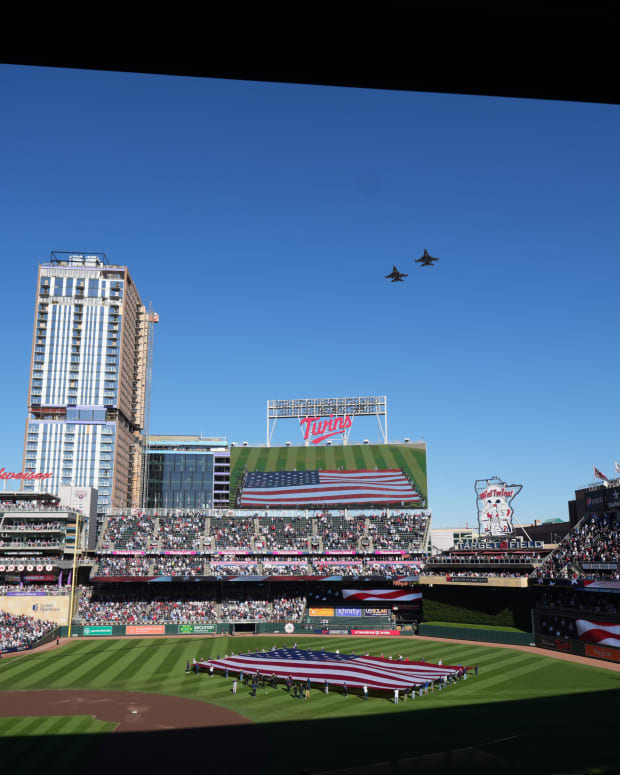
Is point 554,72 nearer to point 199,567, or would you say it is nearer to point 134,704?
point 134,704

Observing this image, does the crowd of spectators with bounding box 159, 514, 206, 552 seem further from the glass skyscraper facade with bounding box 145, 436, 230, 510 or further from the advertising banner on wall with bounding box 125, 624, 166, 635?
the glass skyscraper facade with bounding box 145, 436, 230, 510

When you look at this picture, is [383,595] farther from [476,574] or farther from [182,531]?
[182,531]

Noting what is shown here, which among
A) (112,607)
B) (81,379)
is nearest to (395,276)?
(112,607)

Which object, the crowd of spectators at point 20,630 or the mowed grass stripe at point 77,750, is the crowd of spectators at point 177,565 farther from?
the mowed grass stripe at point 77,750

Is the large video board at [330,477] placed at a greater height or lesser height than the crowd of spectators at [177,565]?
greater

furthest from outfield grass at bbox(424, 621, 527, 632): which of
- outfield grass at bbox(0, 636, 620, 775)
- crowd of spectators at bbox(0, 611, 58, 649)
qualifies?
crowd of spectators at bbox(0, 611, 58, 649)

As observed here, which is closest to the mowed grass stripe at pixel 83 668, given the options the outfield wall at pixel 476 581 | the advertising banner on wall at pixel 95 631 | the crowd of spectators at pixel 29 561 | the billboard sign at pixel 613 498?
the advertising banner on wall at pixel 95 631
